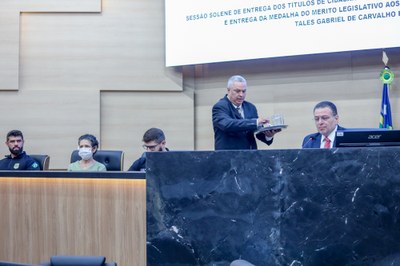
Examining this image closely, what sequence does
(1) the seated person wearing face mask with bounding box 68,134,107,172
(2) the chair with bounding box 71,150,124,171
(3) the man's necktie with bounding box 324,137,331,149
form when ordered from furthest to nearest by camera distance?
(2) the chair with bounding box 71,150,124,171, (1) the seated person wearing face mask with bounding box 68,134,107,172, (3) the man's necktie with bounding box 324,137,331,149

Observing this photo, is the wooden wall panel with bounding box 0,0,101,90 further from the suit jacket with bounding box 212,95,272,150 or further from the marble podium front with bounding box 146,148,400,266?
the marble podium front with bounding box 146,148,400,266

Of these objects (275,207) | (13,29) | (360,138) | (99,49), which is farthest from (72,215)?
(13,29)

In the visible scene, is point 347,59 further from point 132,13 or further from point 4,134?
point 4,134

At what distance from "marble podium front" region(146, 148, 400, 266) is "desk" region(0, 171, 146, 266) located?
0.53 metres

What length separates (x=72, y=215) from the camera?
13.5ft

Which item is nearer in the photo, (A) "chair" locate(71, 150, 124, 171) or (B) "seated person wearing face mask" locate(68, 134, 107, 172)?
(B) "seated person wearing face mask" locate(68, 134, 107, 172)

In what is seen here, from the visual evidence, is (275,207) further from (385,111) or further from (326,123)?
(385,111)

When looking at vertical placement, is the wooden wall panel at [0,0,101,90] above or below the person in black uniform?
above

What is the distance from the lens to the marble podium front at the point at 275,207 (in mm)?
3031

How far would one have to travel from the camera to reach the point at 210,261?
3.25 metres

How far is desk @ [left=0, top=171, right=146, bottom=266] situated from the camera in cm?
393

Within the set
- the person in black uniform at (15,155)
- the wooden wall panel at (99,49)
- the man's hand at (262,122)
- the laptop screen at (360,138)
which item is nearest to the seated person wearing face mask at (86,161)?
the person in black uniform at (15,155)

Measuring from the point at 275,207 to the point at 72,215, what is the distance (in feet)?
5.12

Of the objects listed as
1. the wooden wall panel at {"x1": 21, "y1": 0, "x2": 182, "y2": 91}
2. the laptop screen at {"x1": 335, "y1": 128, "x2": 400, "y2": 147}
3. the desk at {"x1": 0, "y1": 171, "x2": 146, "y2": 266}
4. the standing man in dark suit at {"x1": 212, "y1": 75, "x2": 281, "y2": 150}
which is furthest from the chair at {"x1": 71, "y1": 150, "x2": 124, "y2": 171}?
the laptop screen at {"x1": 335, "y1": 128, "x2": 400, "y2": 147}
